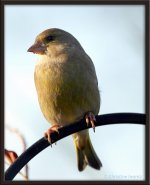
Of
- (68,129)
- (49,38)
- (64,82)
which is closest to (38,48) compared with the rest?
(49,38)

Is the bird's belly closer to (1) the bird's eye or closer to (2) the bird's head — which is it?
(2) the bird's head

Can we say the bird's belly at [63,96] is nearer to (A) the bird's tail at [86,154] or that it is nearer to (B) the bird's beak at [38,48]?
(B) the bird's beak at [38,48]

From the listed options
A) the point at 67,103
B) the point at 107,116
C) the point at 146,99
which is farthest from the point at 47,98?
the point at 107,116

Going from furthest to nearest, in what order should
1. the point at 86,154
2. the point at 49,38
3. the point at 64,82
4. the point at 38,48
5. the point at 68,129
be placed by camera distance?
the point at 86,154 → the point at 49,38 → the point at 38,48 → the point at 64,82 → the point at 68,129

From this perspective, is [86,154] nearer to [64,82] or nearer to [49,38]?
[64,82]

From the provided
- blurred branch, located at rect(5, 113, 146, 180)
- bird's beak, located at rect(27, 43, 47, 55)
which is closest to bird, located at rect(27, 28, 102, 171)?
bird's beak, located at rect(27, 43, 47, 55)

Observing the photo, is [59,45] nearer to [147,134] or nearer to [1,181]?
[147,134]

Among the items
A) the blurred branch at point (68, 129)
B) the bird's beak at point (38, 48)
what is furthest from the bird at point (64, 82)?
the blurred branch at point (68, 129)
